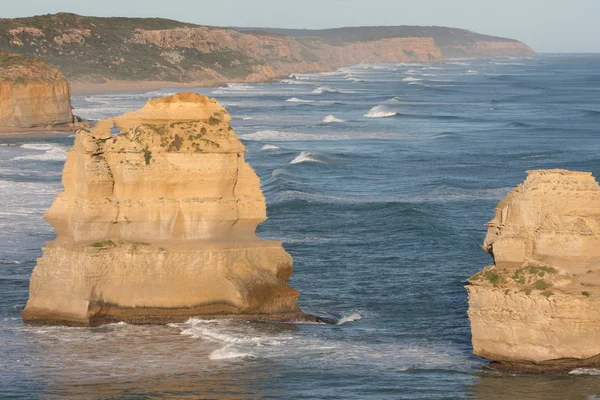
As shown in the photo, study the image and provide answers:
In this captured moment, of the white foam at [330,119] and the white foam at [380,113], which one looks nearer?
the white foam at [330,119]

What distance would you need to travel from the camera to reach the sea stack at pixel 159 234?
95.8ft

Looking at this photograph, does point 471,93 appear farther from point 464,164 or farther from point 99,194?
point 99,194

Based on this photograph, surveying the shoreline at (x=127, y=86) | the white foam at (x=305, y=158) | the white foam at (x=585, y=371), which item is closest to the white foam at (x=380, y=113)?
the white foam at (x=305, y=158)

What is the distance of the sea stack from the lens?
95.8 feet

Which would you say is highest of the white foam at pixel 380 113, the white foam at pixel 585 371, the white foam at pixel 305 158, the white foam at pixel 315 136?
the white foam at pixel 585 371

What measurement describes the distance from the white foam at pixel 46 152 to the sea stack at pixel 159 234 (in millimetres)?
38470

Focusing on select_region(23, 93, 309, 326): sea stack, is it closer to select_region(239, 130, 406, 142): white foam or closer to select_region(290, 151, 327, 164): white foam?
select_region(290, 151, 327, 164): white foam

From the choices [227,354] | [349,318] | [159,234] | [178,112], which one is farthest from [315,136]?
[227,354]

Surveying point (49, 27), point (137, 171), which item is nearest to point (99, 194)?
point (137, 171)

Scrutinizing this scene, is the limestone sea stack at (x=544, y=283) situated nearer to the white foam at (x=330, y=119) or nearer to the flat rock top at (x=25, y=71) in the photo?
the flat rock top at (x=25, y=71)

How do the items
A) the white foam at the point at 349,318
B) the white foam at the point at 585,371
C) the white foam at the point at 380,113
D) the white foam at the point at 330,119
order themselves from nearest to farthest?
the white foam at the point at 585,371, the white foam at the point at 349,318, the white foam at the point at 330,119, the white foam at the point at 380,113

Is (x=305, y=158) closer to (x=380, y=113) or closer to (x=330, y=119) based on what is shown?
(x=330, y=119)

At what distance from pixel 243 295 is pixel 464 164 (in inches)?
1544

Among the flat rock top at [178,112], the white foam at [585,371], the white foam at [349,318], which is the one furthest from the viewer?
the flat rock top at [178,112]
